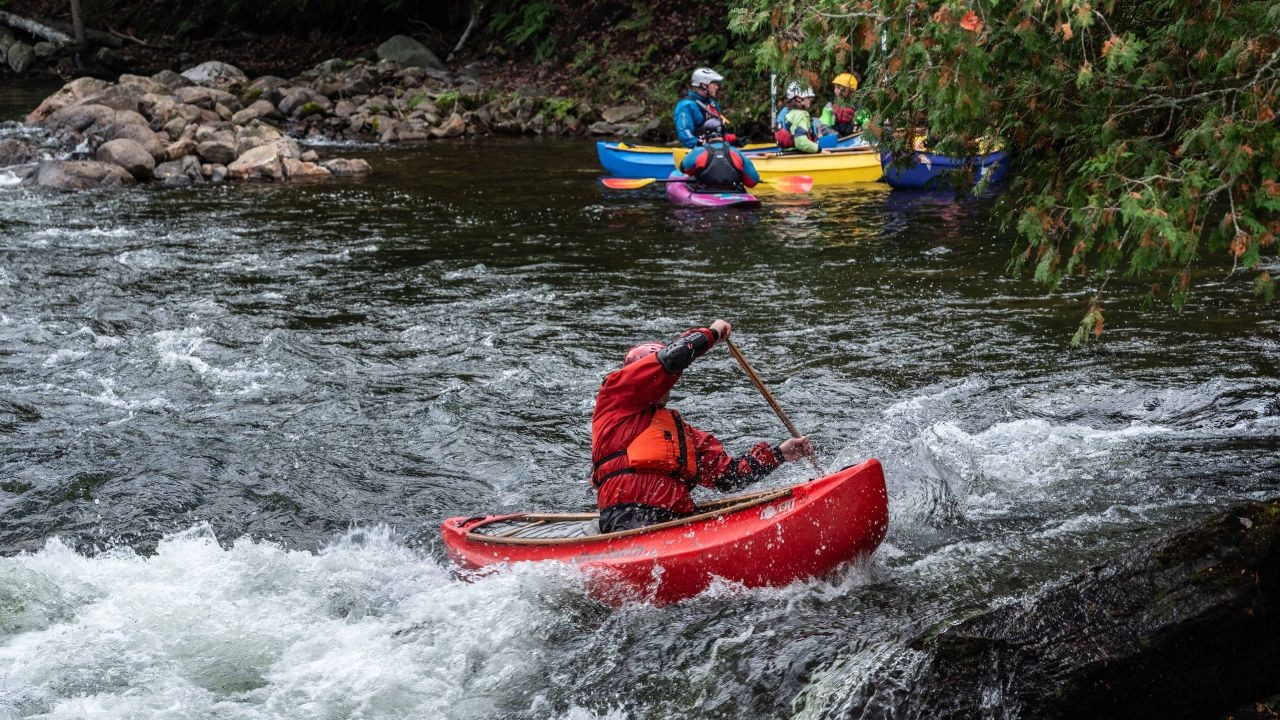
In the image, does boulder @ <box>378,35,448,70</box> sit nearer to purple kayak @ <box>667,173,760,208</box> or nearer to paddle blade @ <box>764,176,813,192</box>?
paddle blade @ <box>764,176,813,192</box>

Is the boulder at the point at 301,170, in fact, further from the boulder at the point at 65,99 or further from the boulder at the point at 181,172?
the boulder at the point at 65,99

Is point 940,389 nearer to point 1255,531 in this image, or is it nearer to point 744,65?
point 1255,531

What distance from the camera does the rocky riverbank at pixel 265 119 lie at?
734 inches

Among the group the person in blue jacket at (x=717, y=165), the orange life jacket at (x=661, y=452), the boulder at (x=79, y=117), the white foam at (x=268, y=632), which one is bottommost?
the white foam at (x=268, y=632)

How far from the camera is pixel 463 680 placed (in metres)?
5.05

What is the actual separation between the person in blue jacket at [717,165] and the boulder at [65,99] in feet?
43.0

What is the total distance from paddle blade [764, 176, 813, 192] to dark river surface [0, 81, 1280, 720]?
110 inches

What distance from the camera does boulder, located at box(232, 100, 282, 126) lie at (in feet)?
75.1

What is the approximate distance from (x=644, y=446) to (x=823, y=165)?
A: 13122 millimetres

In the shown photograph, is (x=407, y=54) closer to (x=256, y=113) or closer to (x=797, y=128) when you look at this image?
(x=256, y=113)

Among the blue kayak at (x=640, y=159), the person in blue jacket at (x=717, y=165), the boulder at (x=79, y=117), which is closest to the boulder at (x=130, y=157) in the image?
the boulder at (x=79, y=117)

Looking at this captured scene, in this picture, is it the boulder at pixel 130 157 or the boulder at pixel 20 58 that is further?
the boulder at pixel 20 58

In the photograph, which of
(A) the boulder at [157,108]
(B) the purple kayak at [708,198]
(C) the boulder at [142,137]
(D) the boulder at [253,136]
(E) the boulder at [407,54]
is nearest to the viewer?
(B) the purple kayak at [708,198]

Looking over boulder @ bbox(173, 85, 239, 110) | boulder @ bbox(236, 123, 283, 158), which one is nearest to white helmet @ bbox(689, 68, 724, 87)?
boulder @ bbox(236, 123, 283, 158)
